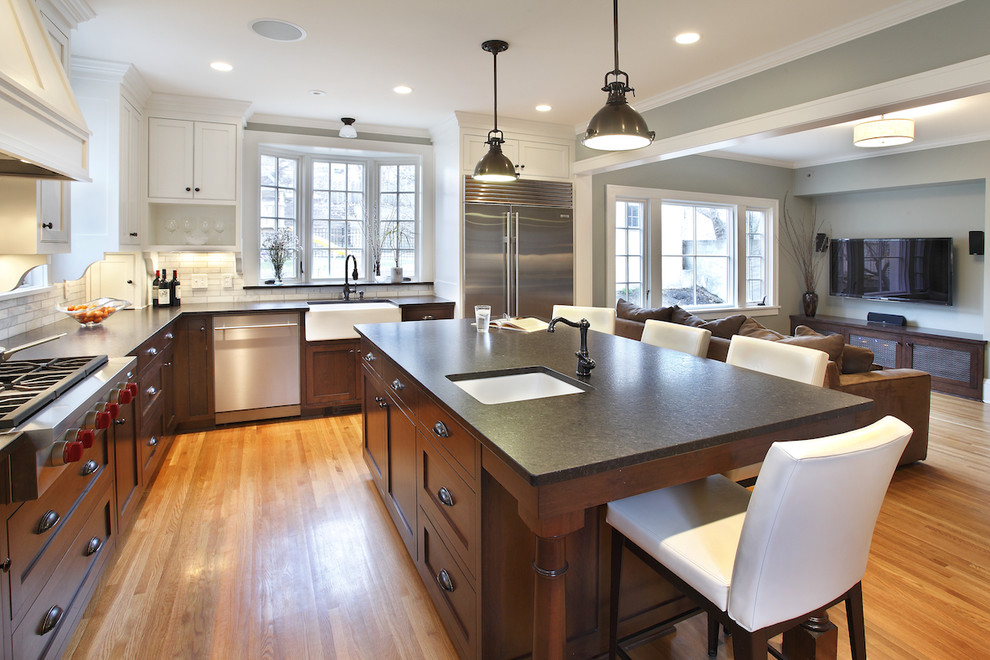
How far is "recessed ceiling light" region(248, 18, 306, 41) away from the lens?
297 cm

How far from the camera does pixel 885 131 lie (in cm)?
467

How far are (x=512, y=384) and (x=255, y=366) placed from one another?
295 cm

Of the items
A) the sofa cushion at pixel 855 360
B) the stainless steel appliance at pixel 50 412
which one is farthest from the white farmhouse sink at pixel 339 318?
the sofa cushion at pixel 855 360

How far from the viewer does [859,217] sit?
7.07m

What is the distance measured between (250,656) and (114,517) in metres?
1.00

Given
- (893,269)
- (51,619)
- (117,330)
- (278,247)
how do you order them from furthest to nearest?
1. (893,269)
2. (278,247)
3. (117,330)
4. (51,619)

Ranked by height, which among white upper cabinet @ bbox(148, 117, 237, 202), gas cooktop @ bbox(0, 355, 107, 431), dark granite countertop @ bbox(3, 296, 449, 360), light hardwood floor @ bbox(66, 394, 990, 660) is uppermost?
white upper cabinet @ bbox(148, 117, 237, 202)

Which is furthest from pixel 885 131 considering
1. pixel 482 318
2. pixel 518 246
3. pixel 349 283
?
pixel 349 283

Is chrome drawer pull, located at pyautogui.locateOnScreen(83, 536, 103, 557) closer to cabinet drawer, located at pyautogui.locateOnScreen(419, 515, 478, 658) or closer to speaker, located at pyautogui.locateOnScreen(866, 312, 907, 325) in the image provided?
cabinet drawer, located at pyautogui.locateOnScreen(419, 515, 478, 658)

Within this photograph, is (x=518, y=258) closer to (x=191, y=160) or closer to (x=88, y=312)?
(x=191, y=160)

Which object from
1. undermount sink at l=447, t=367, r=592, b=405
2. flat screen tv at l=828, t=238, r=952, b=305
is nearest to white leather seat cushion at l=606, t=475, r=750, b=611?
undermount sink at l=447, t=367, r=592, b=405

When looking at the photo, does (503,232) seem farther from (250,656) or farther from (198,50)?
(250,656)

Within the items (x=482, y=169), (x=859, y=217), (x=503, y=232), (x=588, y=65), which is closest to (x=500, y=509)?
(x=482, y=169)

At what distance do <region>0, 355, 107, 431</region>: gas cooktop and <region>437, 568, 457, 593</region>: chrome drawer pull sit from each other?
1.28m
